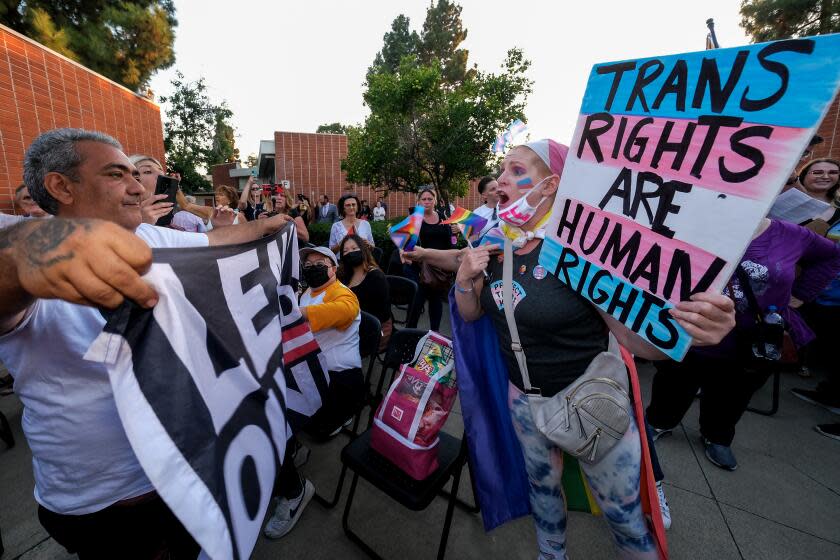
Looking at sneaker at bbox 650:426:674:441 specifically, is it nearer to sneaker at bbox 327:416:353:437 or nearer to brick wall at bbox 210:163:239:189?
sneaker at bbox 327:416:353:437

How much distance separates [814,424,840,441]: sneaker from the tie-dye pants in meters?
3.09

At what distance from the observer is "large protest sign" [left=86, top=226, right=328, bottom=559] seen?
77 cm

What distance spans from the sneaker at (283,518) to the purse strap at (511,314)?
1681 millimetres

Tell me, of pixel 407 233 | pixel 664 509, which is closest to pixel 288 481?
pixel 407 233

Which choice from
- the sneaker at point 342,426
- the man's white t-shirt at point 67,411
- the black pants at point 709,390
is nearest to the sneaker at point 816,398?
the black pants at point 709,390

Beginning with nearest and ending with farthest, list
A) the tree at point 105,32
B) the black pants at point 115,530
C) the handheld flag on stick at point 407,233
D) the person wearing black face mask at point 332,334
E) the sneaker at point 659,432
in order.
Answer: the black pants at point 115,530 < the person wearing black face mask at point 332,334 < the handheld flag on stick at point 407,233 < the sneaker at point 659,432 < the tree at point 105,32

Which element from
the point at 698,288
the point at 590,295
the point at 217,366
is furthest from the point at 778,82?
the point at 217,366

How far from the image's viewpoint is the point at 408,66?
11.5 m

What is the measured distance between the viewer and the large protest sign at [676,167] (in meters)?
0.78

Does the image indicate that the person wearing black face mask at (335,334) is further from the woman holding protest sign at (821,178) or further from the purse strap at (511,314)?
the woman holding protest sign at (821,178)

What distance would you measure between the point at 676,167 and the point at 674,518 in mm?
2408

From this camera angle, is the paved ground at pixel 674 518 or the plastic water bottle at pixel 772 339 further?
the plastic water bottle at pixel 772 339

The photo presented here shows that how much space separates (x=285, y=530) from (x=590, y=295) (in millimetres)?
2220

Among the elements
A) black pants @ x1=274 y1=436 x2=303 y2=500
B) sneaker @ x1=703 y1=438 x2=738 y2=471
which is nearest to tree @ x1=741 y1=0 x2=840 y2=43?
sneaker @ x1=703 y1=438 x2=738 y2=471
